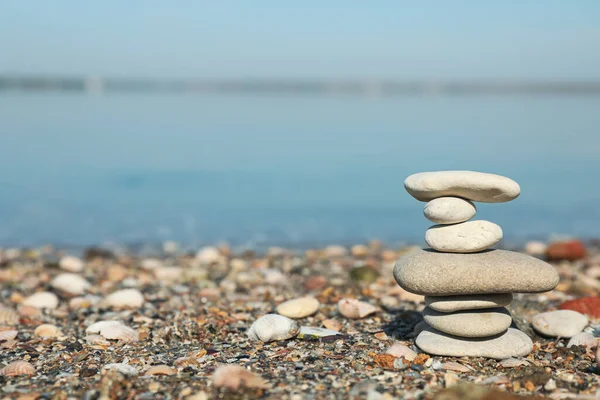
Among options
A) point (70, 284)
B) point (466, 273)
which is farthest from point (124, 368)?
point (70, 284)

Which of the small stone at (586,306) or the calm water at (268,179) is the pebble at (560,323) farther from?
the calm water at (268,179)

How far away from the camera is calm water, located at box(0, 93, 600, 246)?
13852 millimetres

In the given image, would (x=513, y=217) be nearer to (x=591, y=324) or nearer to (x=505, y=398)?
(x=591, y=324)

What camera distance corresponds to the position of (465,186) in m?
→ 5.70

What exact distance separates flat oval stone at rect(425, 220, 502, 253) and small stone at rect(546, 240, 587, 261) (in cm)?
509

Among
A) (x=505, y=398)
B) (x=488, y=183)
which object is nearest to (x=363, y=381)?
(x=505, y=398)

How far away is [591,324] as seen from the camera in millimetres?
6738

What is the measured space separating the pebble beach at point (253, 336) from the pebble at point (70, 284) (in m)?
0.02

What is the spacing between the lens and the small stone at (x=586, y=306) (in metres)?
7.11

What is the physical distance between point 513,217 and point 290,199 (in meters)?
5.20

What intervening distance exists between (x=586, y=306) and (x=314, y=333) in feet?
9.96

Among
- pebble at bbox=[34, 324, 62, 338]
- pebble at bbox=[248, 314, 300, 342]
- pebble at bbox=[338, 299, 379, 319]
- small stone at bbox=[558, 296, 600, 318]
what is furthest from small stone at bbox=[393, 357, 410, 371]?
pebble at bbox=[34, 324, 62, 338]

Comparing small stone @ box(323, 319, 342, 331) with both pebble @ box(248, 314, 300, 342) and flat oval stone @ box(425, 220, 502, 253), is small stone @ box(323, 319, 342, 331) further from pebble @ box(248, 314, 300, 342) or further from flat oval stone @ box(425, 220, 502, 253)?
flat oval stone @ box(425, 220, 502, 253)

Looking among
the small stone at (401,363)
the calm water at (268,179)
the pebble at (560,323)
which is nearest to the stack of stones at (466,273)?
the small stone at (401,363)
